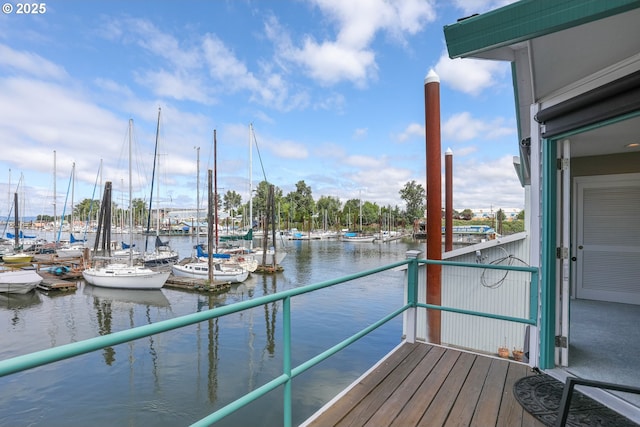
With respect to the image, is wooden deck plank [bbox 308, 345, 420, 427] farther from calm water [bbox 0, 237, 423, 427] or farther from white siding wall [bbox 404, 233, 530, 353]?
calm water [bbox 0, 237, 423, 427]

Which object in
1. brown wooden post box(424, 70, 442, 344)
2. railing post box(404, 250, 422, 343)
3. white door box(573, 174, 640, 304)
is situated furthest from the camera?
brown wooden post box(424, 70, 442, 344)

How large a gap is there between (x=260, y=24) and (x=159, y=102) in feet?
32.6

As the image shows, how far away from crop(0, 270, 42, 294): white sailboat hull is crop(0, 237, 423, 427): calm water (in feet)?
1.20

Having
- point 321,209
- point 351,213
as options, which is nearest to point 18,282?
point 321,209

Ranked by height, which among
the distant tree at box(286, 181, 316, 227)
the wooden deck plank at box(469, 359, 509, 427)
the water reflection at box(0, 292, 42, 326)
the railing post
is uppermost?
the distant tree at box(286, 181, 316, 227)

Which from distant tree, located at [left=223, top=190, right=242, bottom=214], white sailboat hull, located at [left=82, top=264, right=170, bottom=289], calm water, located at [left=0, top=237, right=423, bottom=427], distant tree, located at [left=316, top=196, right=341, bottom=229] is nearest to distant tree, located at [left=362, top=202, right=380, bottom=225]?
distant tree, located at [left=316, top=196, right=341, bottom=229]

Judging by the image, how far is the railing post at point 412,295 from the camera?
3.37 m

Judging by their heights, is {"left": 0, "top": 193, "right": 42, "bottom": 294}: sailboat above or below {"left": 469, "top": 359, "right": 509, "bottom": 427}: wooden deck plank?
below

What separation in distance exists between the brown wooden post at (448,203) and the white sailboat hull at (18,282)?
17.5m

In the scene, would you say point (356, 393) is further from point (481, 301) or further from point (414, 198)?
point (414, 198)

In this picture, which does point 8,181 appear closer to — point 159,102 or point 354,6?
point 159,102

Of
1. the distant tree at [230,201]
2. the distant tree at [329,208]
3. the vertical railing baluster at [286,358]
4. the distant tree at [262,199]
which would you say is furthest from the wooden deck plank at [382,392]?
the distant tree at [230,201]

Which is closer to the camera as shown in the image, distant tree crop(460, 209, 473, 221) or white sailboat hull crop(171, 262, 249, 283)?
white sailboat hull crop(171, 262, 249, 283)

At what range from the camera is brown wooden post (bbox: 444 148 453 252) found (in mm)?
6789
